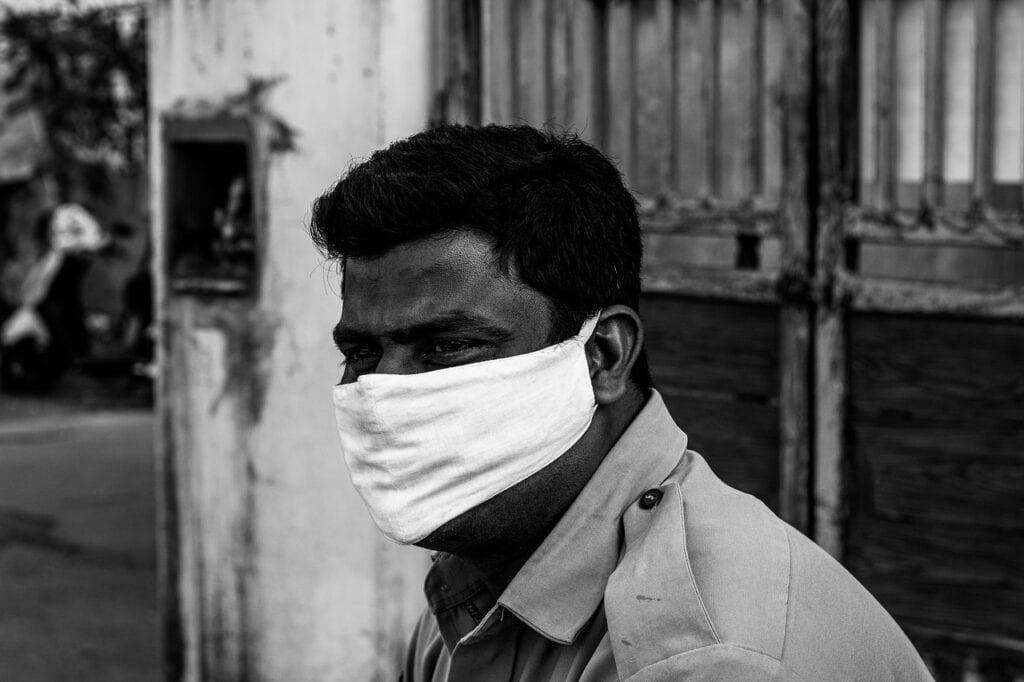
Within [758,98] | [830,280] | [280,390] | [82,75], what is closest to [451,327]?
[830,280]

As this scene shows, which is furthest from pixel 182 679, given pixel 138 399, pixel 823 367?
pixel 138 399

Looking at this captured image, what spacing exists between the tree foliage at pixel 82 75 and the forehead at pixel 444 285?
953cm

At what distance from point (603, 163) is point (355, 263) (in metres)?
0.34

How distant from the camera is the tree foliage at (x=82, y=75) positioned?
37.0 feet

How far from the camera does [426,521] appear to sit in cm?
177

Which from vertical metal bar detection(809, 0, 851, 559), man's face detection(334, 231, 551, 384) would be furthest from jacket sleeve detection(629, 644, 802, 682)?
vertical metal bar detection(809, 0, 851, 559)

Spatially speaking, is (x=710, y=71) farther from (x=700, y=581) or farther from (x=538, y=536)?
(x=700, y=581)

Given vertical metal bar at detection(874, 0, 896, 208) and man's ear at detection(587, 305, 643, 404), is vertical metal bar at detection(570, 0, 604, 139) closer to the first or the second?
vertical metal bar at detection(874, 0, 896, 208)

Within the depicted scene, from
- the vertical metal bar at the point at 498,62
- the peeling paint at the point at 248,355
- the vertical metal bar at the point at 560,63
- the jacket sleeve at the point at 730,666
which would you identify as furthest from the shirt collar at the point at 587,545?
the peeling paint at the point at 248,355

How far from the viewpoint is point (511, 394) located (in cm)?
175

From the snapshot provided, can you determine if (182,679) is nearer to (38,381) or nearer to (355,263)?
(355,263)

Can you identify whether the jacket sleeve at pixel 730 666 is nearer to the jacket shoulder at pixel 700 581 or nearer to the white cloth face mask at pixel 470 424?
the jacket shoulder at pixel 700 581

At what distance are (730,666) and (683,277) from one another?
7.04ft

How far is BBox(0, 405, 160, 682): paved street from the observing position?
5.37 m
